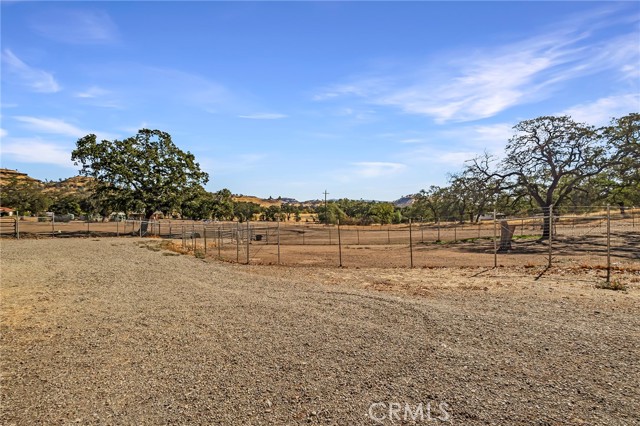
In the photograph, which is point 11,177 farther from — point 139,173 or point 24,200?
point 139,173

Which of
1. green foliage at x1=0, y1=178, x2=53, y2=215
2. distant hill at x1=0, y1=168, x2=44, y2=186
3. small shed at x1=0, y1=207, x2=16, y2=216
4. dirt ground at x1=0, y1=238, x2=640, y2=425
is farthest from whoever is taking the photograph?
distant hill at x1=0, y1=168, x2=44, y2=186

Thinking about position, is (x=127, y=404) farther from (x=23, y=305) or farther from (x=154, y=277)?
(x=154, y=277)

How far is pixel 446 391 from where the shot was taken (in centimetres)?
466

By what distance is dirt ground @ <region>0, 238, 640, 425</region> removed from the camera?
432 cm

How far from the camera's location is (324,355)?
5.98m

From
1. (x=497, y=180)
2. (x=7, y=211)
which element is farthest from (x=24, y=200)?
(x=497, y=180)

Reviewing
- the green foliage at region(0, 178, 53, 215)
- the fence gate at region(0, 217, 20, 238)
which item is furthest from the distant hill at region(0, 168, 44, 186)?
→ the fence gate at region(0, 217, 20, 238)

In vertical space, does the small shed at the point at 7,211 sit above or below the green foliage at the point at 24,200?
below

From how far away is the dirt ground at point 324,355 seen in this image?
4.32 m

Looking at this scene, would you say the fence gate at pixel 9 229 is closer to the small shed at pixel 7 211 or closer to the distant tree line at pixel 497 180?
the distant tree line at pixel 497 180

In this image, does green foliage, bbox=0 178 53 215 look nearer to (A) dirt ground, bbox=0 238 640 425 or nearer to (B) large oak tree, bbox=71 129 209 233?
(B) large oak tree, bbox=71 129 209 233

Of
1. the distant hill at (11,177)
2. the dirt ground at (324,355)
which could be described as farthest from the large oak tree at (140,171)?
the distant hill at (11,177)

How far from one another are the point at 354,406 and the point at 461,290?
7.66 metres

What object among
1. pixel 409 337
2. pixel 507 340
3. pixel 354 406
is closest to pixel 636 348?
pixel 507 340
